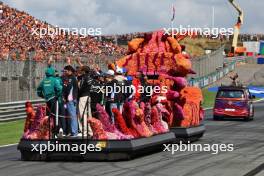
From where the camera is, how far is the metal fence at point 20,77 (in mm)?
26031

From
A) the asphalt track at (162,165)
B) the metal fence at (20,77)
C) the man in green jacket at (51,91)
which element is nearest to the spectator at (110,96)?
the man in green jacket at (51,91)

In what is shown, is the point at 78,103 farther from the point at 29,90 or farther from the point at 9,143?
the point at 29,90

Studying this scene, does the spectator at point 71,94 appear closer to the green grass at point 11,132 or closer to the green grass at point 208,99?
the green grass at point 11,132

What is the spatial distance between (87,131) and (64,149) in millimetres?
648

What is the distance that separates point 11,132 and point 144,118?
29.0ft

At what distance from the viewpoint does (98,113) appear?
14.8 metres

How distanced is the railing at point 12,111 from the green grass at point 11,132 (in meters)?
0.26

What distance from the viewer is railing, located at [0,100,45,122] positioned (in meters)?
26.8

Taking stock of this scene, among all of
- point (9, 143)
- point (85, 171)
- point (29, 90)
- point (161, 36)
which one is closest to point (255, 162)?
point (85, 171)

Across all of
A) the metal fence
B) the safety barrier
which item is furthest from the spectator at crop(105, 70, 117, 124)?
the safety barrier

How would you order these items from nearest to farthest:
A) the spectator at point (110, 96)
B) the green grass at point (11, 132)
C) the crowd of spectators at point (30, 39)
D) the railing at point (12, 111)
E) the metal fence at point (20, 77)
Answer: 1. the spectator at point (110, 96)
2. the green grass at point (11, 132)
3. the metal fence at point (20, 77)
4. the railing at point (12, 111)
5. the crowd of spectators at point (30, 39)

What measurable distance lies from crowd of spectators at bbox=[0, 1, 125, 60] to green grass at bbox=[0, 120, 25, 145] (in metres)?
4.73

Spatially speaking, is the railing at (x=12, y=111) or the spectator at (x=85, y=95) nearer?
the spectator at (x=85, y=95)

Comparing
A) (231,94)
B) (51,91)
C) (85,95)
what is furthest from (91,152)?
(231,94)
